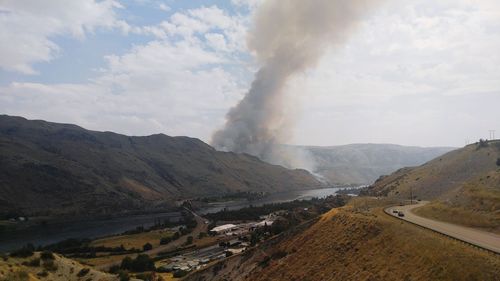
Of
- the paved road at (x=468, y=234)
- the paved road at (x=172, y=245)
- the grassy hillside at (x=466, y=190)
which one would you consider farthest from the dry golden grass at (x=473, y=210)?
the paved road at (x=172, y=245)

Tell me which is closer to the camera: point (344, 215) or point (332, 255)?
point (332, 255)

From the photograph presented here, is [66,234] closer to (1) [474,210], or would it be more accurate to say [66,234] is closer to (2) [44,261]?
(2) [44,261]

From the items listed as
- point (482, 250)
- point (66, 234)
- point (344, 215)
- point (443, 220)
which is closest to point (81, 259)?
point (66, 234)

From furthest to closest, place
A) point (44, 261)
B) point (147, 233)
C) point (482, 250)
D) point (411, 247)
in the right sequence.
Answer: point (147, 233)
point (44, 261)
point (411, 247)
point (482, 250)

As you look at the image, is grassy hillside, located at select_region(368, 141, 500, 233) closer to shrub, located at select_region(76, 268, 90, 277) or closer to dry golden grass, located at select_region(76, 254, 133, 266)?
shrub, located at select_region(76, 268, 90, 277)

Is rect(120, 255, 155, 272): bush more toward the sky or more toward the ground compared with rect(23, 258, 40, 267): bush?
more toward the ground

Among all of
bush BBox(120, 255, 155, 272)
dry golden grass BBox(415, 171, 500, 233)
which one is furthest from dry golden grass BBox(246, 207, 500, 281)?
bush BBox(120, 255, 155, 272)

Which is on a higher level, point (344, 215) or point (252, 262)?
point (344, 215)
